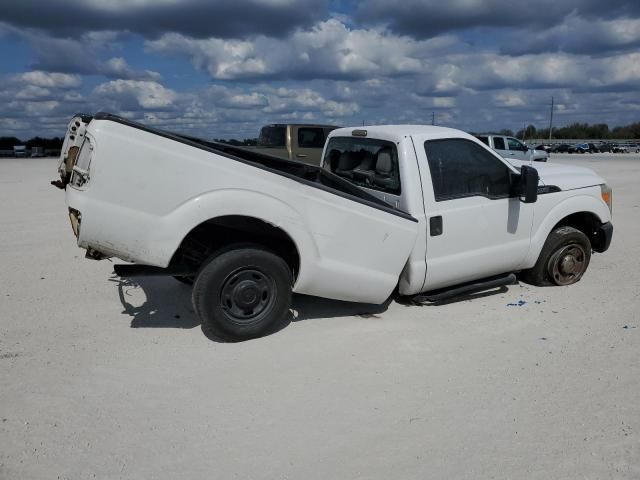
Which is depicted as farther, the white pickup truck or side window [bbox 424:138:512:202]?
side window [bbox 424:138:512:202]

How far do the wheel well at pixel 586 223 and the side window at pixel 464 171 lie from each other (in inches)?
52.3

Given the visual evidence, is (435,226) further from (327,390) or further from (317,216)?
(327,390)

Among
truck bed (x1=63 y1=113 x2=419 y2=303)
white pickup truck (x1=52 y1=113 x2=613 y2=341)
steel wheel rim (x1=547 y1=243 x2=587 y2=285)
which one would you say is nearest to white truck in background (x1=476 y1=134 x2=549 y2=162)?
steel wheel rim (x1=547 y1=243 x2=587 y2=285)

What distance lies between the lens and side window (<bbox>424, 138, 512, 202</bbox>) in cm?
496

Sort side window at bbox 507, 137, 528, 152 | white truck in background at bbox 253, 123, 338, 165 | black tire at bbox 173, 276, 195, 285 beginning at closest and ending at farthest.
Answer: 1. black tire at bbox 173, 276, 195, 285
2. white truck in background at bbox 253, 123, 338, 165
3. side window at bbox 507, 137, 528, 152

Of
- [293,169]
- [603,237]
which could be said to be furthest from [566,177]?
[293,169]

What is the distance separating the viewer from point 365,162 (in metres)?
5.55

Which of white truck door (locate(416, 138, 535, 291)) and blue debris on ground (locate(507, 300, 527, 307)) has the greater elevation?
white truck door (locate(416, 138, 535, 291))

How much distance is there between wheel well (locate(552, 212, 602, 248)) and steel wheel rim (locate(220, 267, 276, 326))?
143 inches

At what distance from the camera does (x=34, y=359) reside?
4176mm

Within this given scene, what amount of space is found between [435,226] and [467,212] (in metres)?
0.40

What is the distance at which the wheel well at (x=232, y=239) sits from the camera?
4426 mm

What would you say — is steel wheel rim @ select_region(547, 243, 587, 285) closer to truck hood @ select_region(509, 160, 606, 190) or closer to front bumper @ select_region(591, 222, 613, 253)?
front bumper @ select_region(591, 222, 613, 253)

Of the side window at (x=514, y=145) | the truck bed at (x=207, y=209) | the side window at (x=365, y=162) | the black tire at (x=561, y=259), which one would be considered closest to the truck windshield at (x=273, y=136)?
the side window at (x=365, y=162)
